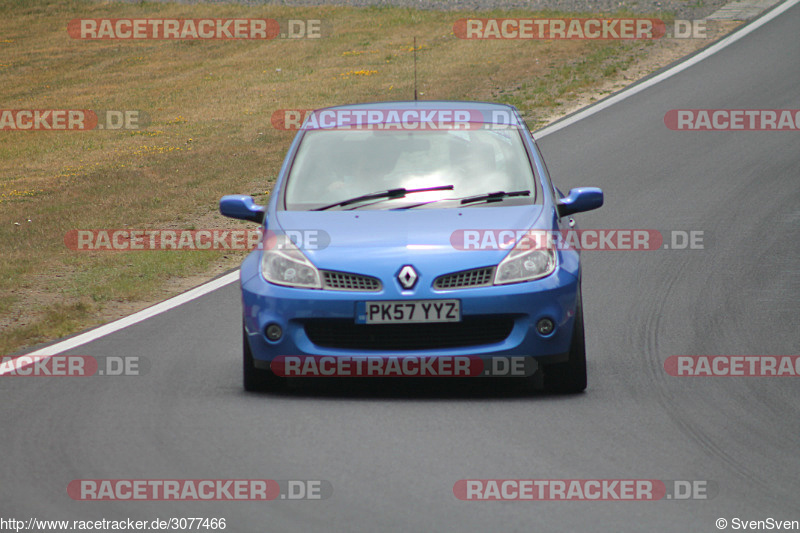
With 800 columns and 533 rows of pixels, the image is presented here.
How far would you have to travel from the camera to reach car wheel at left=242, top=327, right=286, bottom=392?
7.35m

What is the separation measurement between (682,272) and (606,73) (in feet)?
38.9

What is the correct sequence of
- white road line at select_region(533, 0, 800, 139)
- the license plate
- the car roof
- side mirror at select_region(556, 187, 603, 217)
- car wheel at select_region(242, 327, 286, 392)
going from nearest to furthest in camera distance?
the license plate
car wheel at select_region(242, 327, 286, 392)
side mirror at select_region(556, 187, 603, 217)
the car roof
white road line at select_region(533, 0, 800, 139)

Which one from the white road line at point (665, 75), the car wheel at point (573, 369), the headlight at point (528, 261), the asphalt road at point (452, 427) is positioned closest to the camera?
the asphalt road at point (452, 427)

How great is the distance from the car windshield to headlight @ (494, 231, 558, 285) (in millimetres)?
587

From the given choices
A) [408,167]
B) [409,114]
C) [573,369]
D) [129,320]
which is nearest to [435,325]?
[573,369]

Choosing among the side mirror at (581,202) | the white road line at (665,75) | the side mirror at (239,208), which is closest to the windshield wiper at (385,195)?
the side mirror at (239,208)

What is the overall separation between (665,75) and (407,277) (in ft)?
50.5

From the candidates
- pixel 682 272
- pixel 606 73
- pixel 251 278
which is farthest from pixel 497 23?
pixel 251 278

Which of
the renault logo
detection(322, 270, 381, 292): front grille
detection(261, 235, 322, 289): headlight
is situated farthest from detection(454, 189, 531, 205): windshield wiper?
detection(261, 235, 322, 289): headlight

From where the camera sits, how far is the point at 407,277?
22.9ft

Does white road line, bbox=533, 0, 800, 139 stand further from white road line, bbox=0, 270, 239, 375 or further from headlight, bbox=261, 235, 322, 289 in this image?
headlight, bbox=261, 235, 322, 289

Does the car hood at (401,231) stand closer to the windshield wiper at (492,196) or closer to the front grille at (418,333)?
the windshield wiper at (492,196)

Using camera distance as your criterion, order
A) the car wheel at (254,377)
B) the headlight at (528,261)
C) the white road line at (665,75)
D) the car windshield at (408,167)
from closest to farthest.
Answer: the headlight at (528,261)
the car wheel at (254,377)
the car windshield at (408,167)
the white road line at (665,75)

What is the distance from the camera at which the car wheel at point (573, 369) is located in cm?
720
